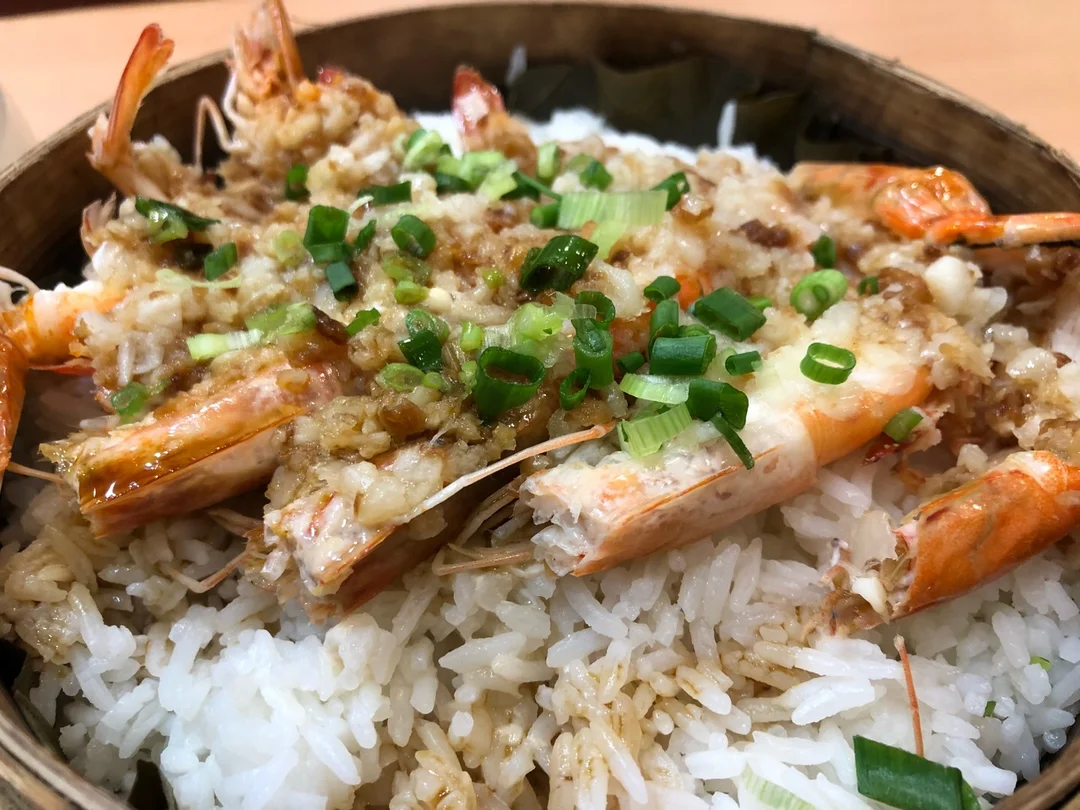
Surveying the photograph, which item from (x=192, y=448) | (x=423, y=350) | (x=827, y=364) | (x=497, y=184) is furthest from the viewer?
(x=497, y=184)

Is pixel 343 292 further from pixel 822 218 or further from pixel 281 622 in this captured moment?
pixel 822 218

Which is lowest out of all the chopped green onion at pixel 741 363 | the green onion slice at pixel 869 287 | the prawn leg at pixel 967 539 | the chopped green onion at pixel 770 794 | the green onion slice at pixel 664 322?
the chopped green onion at pixel 770 794

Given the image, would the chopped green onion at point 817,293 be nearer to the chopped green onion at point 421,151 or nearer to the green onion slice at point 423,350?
the green onion slice at point 423,350

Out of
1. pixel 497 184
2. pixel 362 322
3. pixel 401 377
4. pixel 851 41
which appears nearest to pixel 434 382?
pixel 401 377

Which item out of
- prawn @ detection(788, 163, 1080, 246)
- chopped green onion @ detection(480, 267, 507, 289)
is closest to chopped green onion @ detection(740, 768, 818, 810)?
chopped green onion @ detection(480, 267, 507, 289)

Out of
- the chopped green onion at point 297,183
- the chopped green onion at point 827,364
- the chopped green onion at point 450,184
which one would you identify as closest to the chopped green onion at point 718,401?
the chopped green onion at point 827,364

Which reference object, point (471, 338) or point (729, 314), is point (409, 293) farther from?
point (729, 314)
